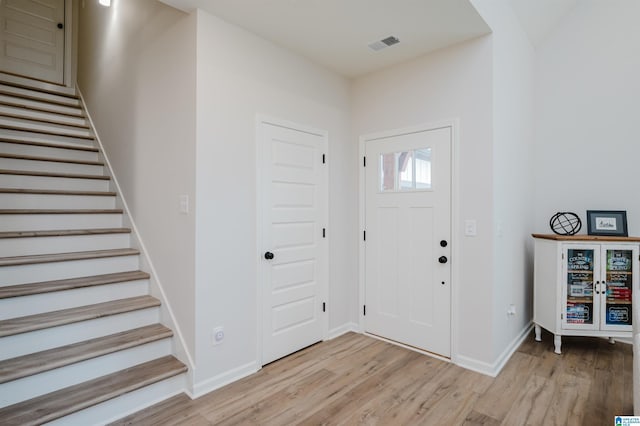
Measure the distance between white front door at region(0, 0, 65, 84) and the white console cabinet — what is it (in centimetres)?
661

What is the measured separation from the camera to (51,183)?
3297mm

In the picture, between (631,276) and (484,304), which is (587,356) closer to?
(631,276)

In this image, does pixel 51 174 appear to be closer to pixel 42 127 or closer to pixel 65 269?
pixel 42 127

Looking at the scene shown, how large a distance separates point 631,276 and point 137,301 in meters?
4.20

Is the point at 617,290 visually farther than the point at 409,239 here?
No

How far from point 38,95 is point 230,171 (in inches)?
145

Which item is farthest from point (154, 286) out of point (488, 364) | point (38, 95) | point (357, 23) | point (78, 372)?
point (38, 95)

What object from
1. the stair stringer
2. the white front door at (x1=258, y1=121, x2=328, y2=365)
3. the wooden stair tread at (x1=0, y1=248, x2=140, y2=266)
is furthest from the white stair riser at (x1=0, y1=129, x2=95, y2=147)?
the white front door at (x1=258, y1=121, x2=328, y2=365)

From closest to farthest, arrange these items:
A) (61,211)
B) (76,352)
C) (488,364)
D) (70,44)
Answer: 1. (76,352)
2. (488,364)
3. (61,211)
4. (70,44)

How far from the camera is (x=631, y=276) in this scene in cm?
292

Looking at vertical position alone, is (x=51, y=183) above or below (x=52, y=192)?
above

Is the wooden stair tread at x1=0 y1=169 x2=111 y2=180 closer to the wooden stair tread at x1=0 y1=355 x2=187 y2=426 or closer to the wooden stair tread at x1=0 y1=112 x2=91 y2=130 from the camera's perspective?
the wooden stair tread at x1=0 y1=112 x2=91 y2=130

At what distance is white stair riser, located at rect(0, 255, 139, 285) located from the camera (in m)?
2.39

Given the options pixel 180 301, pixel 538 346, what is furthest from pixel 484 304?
pixel 180 301
